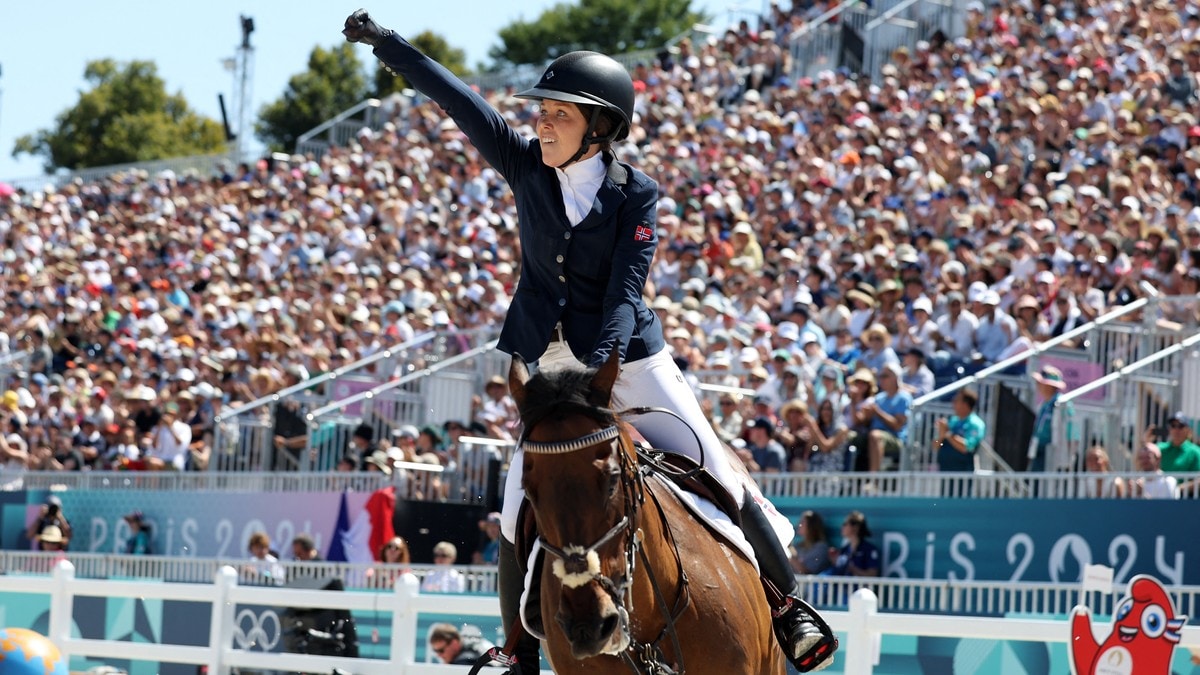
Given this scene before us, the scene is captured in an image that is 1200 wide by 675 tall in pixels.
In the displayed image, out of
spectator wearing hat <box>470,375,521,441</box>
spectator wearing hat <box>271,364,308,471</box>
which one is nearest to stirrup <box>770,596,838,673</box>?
spectator wearing hat <box>470,375,521,441</box>

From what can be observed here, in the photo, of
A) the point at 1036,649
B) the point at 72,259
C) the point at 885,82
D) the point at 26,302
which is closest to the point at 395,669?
the point at 1036,649

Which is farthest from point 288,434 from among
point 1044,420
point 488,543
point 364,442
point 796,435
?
point 1044,420

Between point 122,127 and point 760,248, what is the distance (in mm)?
49591

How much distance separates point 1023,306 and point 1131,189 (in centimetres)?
310

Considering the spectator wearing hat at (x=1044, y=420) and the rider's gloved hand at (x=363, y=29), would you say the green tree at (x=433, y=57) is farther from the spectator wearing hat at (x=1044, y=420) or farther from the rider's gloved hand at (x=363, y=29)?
the rider's gloved hand at (x=363, y=29)

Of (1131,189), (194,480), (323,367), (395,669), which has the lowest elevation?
(395,669)

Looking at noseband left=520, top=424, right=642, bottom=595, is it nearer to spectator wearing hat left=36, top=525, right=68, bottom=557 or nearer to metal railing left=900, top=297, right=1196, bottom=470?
metal railing left=900, top=297, right=1196, bottom=470

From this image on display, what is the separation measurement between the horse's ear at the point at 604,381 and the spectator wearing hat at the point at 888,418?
8.41 m

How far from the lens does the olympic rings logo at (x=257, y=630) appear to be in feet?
Answer: 40.6

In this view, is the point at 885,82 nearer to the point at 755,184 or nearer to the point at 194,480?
the point at 755,184

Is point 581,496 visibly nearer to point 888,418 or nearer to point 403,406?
point 888,418

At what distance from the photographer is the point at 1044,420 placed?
13.1 meters

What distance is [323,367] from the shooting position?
21000 millimetres

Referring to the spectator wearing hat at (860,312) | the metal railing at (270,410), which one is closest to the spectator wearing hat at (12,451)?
the metal railing at (270,410)
